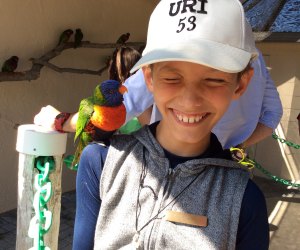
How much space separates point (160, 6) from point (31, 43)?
2.79m

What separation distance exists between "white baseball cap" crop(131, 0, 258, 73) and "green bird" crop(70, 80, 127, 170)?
26 cm

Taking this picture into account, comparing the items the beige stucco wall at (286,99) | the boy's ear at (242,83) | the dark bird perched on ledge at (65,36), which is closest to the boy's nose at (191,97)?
the boy's ear at (242,83)

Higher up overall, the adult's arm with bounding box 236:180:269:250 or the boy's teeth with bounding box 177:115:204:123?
the boy's teeth with bounding box 177:115:204:123

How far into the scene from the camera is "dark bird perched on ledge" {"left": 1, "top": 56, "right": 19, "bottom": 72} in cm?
309

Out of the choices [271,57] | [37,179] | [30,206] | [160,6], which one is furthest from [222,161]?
[271,57]

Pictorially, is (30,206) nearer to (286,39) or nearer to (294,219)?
(294,219)

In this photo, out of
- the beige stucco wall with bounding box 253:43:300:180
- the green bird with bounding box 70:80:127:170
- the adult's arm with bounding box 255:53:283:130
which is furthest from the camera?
the beige stucco wall with bounding box 253:43:300:180

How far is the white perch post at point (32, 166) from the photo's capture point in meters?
1.04

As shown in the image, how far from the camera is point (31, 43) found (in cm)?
337

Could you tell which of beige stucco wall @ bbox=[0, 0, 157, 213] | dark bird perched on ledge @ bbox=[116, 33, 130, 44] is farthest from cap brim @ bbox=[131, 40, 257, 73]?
dark bird perched on ledge @ bbox=[116, 33, 130, 44]

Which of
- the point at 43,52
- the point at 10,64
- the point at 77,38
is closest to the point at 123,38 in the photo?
the point at 77,38

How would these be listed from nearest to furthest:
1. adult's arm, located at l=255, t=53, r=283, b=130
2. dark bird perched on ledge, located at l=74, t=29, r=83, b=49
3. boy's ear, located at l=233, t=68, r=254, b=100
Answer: boy's ear, located at l=233, t=68, r=254, b=100, adult's arm, located at l=255, t=53, r=283, b=130, dark bird perched on ledge, located at l=74, t=29, r=83, b=49

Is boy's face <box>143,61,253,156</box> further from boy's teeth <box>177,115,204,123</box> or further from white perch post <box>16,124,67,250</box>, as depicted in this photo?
white perch post <box>16,124,67,250</box>

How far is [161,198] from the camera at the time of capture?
0.85 meters
